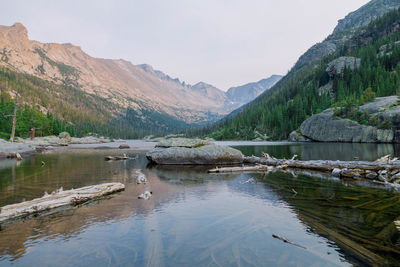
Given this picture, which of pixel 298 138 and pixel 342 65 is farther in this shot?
pixel 342 65

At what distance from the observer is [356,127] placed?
7162 centimetres

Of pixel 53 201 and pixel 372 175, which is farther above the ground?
pixel 53 201

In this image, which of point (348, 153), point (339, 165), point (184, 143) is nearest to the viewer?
point (339, 165)

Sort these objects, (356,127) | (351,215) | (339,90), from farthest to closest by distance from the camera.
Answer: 1. (339,90)
2. (356,127)
3. (351,215)

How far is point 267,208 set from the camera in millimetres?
11516

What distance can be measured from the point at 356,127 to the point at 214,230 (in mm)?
80509

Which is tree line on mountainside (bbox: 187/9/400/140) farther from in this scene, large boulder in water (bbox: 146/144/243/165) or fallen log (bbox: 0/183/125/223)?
fallen log (bbox: 0/183/125/223)

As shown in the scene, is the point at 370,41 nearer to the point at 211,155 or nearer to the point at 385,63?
the point at 385,63

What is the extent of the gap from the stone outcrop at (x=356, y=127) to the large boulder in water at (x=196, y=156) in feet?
189

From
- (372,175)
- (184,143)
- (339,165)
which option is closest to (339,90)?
(339,165)

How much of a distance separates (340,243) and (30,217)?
41.5 feet

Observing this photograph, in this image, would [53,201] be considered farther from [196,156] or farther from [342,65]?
[342,65]

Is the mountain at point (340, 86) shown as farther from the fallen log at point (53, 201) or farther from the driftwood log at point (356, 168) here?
the fallen log at point (53, 201)

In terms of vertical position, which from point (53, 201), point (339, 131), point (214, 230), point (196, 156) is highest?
point (339, 131)
